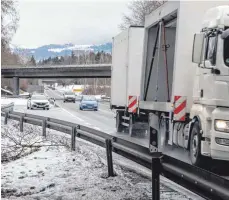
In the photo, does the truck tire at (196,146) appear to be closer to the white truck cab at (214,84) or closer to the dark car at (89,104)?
the white truck cab at (214,84)

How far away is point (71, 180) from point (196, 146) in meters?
2.83

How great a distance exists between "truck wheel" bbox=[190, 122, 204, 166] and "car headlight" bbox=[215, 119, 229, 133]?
856mm

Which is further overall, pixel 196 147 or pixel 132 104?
pixel 132 104

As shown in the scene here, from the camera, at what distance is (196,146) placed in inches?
358

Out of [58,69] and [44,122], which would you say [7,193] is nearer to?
[44,122]

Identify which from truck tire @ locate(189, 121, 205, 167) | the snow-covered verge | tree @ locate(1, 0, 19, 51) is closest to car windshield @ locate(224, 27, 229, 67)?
truck tire @ locate(189, 121, 205, 167)

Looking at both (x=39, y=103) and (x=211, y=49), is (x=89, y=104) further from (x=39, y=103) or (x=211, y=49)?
(x=211, y=49)

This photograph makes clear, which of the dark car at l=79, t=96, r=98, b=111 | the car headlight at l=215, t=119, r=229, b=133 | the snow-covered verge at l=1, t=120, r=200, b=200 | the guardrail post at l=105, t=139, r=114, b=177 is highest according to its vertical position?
the car headlight at l=215, t=119, r=229, b=133

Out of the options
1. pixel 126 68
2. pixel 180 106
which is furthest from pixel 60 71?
pixel 180 106

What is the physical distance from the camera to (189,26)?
33.0ft

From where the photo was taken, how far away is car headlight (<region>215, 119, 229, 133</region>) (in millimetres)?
7969

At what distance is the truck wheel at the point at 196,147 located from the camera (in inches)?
349

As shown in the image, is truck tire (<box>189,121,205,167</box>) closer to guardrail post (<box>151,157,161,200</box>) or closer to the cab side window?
the cab side window

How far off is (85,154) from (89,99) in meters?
34.3
